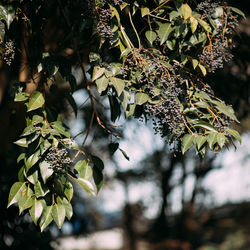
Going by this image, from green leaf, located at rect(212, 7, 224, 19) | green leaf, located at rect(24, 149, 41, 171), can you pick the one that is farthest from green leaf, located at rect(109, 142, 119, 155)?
green leaf, located at rect(212, 7, 224, 19)

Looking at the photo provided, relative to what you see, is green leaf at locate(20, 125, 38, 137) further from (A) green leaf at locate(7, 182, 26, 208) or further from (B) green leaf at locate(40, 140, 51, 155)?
(A) green leaf at locate(7, 182, 26, 208)

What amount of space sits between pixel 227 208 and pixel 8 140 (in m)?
9.67

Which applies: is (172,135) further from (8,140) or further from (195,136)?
(8,140)

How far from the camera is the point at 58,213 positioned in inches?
61.0

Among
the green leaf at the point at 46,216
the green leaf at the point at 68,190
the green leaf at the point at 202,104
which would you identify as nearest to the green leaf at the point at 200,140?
the green leaf at the point at 202,104

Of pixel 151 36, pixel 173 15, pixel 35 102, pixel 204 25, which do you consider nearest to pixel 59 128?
pixel 35 102

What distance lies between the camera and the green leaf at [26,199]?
1528mm

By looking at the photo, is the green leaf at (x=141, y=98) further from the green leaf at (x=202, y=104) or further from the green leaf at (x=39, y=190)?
the green leaf at (x=39, y=190)

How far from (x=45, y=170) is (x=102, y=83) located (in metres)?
0.49

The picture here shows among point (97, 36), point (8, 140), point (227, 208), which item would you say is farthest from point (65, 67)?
point (227, 208)

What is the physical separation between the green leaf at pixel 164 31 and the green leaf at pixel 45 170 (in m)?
0.84

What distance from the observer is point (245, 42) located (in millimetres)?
3607

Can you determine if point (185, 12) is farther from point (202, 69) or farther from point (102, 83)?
point (102, 83)

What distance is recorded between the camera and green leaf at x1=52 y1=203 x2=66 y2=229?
153 centimetres
